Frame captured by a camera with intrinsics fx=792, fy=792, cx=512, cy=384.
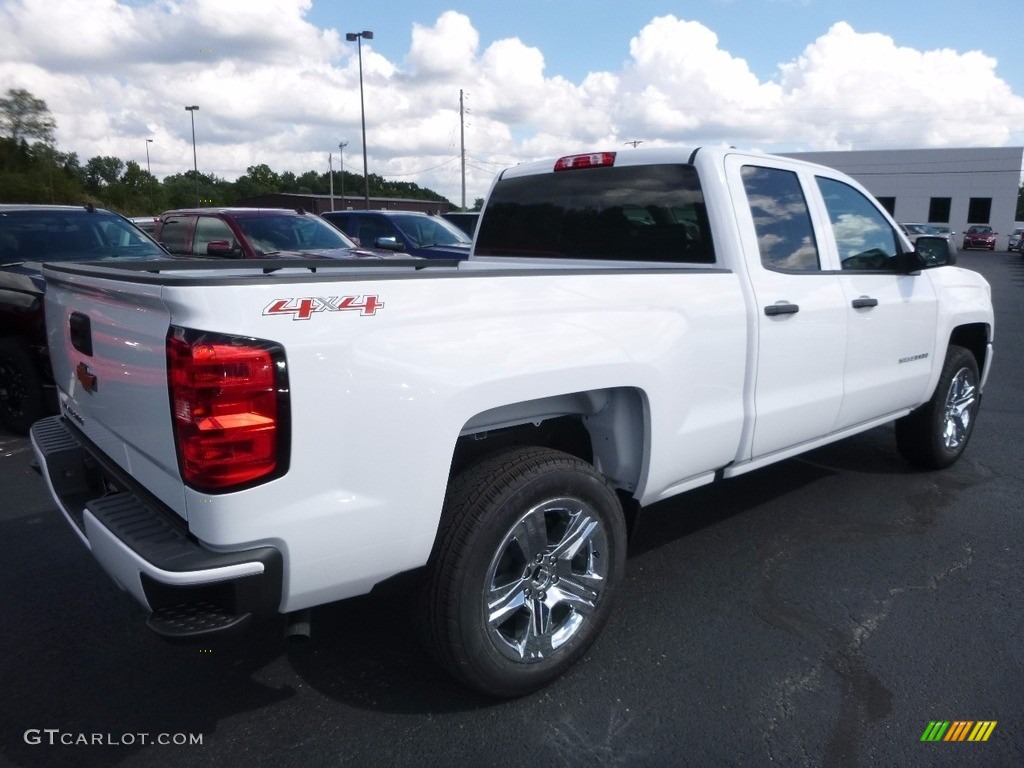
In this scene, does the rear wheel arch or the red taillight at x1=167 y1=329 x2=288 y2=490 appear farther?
the rear wheel arch

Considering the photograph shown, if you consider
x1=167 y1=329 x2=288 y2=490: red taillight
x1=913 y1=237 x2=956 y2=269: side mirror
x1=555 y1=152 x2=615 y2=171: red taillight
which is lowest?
x1=167 y1=329 x2=288 y2=490: red taillight

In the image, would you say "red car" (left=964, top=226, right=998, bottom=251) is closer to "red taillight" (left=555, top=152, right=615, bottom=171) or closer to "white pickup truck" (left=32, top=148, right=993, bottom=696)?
"white pickup truck" (left=32, top=148, right=993, bottom=696)

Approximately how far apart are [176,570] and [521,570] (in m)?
1.14

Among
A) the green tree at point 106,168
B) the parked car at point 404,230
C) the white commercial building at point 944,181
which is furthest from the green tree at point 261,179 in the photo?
the parked car at point 404,230

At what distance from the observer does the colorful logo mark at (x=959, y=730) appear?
2.62 meters

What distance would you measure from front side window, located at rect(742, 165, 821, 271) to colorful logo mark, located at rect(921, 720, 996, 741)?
1.96m

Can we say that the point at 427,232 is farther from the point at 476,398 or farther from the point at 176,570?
the point at 176,570

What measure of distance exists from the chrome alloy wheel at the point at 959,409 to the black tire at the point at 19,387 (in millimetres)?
6550

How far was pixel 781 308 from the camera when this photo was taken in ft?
11.6

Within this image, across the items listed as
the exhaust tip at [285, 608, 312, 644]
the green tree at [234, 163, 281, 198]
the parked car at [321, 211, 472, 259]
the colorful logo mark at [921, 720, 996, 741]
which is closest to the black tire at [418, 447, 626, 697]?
the exhaust tip at [285, 608, 312, 644]

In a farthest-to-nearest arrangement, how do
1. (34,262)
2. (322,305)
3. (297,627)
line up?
1. (34,262)
2. (297,627)
3. (322,305)

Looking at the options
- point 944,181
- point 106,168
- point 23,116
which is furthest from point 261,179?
point 944,181

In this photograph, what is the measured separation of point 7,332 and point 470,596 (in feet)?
17.9

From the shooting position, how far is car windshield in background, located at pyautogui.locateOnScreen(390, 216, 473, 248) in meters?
12.6
